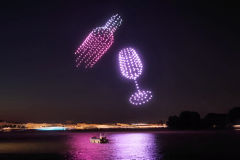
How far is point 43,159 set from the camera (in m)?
36.7

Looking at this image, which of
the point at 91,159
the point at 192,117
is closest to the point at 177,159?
the point at 91,159

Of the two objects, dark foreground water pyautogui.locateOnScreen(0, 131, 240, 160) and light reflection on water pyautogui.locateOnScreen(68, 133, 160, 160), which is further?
light reflection on water pyautogui.locateOnScreen(68, 133, 160, 160)

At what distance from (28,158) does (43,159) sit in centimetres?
195

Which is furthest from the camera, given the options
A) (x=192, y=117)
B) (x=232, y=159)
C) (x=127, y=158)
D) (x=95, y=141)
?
(x=192, y=117)

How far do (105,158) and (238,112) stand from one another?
177622 millimetres

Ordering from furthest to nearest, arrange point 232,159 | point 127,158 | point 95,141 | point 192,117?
point 192,117 < point 95,141 < point 127,158 < point 232,159

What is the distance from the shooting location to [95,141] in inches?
2539

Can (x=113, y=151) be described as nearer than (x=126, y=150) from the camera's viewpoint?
Yes

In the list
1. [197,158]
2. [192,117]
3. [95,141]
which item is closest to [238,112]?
[192,117]

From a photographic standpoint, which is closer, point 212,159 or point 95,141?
point 212,159

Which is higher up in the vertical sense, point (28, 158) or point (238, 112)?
point (238, 112)

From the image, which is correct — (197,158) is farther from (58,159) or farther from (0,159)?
(0,159)

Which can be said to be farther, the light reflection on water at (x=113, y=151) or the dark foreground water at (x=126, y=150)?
the light reflection on water at (x=113, y=151)

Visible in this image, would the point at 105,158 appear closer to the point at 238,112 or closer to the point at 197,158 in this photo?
the point at 197,158
